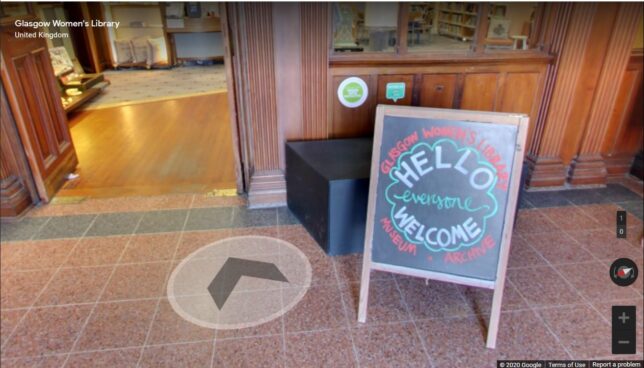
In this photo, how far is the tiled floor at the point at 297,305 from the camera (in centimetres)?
173

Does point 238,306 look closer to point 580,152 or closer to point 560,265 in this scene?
point 560,265

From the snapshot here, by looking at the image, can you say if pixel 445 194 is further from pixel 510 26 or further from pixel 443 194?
pixel 510 26

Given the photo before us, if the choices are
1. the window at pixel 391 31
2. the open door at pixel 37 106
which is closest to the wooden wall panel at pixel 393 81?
the window at pixel 391 31

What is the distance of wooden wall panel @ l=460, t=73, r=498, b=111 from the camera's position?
2863 mm

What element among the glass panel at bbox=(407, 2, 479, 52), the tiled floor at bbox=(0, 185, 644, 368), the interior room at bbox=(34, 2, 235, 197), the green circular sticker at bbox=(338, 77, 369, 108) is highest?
the glass panel at bbox=(407, 2, 479, 52)

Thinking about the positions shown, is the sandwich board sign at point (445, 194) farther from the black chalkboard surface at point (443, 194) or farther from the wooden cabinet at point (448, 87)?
the wooden cabinet at point (448, 87)

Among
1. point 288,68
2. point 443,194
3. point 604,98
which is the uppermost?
point 288,68

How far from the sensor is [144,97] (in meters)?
6.10

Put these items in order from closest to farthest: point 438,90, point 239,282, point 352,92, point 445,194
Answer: point 445,194
point 239,282
point 352,92
point 438,90

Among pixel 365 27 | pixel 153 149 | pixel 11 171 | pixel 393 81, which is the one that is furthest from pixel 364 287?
pixel 153 149

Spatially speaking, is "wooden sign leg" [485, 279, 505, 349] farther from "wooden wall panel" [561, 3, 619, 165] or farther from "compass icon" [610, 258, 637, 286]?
"wooden wall panel" [561, 3, 619, 165]

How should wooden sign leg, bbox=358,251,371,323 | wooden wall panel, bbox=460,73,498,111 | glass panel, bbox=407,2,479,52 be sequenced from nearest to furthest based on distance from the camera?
wooden sign leg, bbox=358,251,371,323 → wooden wall panel, bbox=460,73,498,111 → glass panel, bbox=407,2,479,52

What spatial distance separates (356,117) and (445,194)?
4.26ft

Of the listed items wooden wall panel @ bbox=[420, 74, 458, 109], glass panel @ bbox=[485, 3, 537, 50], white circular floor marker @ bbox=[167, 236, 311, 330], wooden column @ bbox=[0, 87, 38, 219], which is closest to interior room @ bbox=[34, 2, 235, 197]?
wooden column @ bbox=[0, 87, 38, 219]
